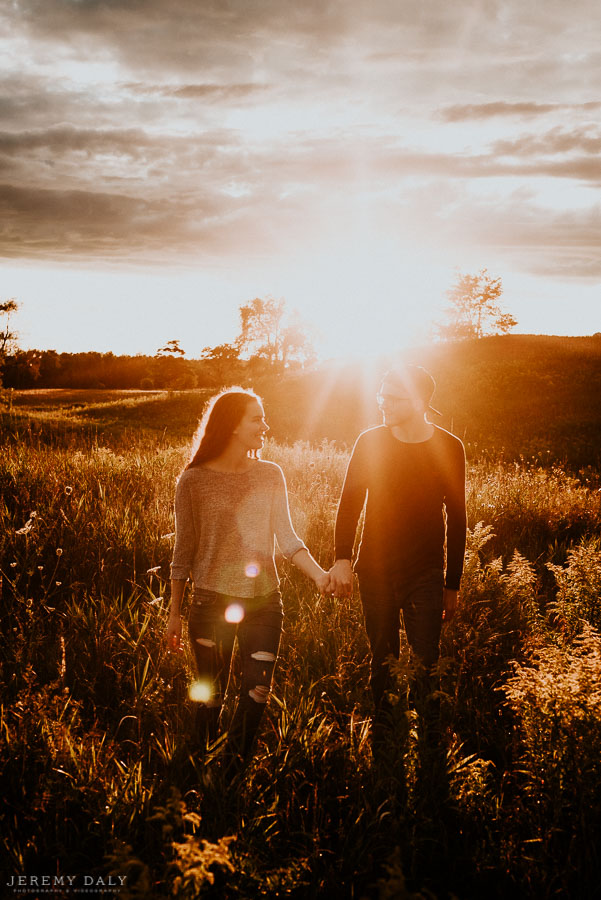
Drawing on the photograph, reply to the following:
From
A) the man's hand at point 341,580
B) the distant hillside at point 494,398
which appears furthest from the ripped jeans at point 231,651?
the distant hillside at point 494,398

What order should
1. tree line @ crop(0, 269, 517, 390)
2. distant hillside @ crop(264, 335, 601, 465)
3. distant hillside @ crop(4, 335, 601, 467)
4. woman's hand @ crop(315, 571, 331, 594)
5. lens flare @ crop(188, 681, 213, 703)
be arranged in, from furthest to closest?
tree line @ crop(0, 269, 517, 390) → distant hillside @ crop(4, 335, 601, 467) → distant hillside @ crop(264, 335, 601, 465) → woman's hand @ crop(315, 571, 331, 594) → lens flare @ crop(188, 681, 213, 703)

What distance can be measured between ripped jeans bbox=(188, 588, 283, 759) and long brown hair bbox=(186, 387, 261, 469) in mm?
817

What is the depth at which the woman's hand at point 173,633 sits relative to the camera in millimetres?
→ 3592

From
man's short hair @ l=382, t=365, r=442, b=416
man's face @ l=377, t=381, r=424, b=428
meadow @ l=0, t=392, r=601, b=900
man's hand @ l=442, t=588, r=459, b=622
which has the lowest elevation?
meadow @ l=0, t=392, r=601, b=900

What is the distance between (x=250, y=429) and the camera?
12.0ft

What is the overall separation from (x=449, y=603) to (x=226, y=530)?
5.28 ft

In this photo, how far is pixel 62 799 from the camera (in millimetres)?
2980

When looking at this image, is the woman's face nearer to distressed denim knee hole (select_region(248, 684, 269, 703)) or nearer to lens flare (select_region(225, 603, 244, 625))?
lens flare (select_region(225, 603, 244, 625))

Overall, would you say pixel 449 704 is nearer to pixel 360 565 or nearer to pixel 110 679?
pixel 360 565

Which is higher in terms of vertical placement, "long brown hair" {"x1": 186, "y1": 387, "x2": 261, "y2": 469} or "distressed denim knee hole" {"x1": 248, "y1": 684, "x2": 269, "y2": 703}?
"long brown hair" {"x1": 186, "y1": 387, "x2": 261, "y2": 469}

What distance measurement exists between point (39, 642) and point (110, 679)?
598 mm

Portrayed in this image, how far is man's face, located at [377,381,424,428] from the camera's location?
402 centimetres

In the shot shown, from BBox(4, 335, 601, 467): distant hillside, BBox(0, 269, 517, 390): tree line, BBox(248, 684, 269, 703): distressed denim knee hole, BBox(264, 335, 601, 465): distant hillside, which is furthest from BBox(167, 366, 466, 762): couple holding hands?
BBox(0, 269, 517, 390): tree line

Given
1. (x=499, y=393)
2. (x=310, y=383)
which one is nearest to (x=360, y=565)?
(x=499, y=393)
